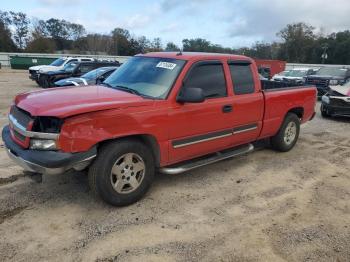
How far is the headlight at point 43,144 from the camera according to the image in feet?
12.6

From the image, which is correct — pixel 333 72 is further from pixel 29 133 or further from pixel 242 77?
pixel 29 133

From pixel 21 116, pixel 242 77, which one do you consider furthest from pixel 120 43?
pixel 21 116

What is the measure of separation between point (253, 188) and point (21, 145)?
3.21m

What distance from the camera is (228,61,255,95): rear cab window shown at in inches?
222

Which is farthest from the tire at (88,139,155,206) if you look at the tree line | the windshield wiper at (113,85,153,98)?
the tree line

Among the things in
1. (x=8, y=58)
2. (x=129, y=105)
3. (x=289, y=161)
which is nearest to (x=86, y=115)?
(x=129, y=105)

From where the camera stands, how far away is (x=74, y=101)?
13.6 ft

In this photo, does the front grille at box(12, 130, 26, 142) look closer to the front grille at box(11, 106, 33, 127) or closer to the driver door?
the front grille at box(11, 106, 33, 127)

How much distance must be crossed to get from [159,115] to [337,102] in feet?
28.0

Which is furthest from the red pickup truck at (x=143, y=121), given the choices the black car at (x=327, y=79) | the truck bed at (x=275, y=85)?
the black car at (x=327, y=79)

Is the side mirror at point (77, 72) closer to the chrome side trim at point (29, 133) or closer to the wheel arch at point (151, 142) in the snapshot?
the chrome side trim at point (29, 133)

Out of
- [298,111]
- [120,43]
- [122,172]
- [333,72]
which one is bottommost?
[122,172]

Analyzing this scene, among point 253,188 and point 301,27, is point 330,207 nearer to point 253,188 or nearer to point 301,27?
point 253,188

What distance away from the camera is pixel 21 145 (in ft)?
13.6
